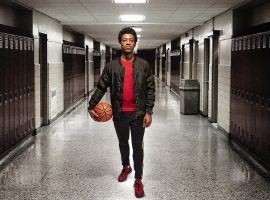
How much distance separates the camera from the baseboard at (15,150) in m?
5.29

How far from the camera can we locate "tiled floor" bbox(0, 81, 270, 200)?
157 inches

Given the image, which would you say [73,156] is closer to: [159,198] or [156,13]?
[159,198]

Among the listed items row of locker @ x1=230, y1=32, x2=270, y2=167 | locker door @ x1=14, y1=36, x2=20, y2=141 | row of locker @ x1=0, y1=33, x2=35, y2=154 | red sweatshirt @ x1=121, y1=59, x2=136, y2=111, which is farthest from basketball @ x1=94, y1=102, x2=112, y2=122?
locker door @ x1=14, y1=36, x2=20, y2=141

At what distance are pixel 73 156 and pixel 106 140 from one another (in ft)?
4.12

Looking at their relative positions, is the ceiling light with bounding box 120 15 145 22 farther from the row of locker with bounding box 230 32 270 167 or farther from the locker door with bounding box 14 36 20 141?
the locker door with bounding box 14 36 20 141

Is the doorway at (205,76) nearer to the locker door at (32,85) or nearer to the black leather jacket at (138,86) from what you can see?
the locker door at (32,85)

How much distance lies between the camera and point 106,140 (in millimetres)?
6785

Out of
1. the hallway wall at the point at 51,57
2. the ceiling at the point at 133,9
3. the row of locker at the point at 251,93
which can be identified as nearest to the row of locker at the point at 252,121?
the row of locker at the point at 251,93

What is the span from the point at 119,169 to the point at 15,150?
191 centimetres

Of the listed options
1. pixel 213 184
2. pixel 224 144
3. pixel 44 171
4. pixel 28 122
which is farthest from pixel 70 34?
pixel 213 184

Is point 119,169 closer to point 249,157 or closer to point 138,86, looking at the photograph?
point 138,86

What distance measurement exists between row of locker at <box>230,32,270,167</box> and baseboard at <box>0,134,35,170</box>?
3.31 meters

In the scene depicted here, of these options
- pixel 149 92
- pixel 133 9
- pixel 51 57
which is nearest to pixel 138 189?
pixel 149 92

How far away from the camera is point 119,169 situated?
4855mm
